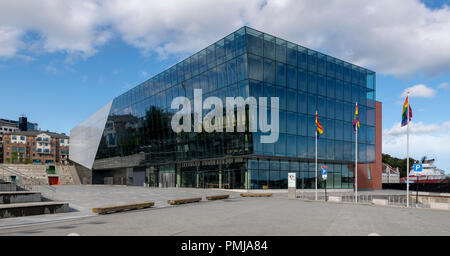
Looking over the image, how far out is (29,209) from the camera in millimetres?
19859

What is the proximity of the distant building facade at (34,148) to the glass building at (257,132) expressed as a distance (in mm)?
100503

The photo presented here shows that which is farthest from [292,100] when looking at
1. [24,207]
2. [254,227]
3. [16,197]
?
[24,207]

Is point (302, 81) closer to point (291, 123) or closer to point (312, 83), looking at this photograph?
point (312, 83)

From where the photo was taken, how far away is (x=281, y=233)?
13250 mm

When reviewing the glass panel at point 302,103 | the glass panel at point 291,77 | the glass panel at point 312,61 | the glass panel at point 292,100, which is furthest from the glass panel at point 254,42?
the glass panel at point 312,61

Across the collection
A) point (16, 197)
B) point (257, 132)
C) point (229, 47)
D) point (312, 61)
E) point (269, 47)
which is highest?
point (269, 47)

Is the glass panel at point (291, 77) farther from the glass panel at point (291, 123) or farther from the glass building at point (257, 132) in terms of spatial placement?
the glass panel at point (291, 123)

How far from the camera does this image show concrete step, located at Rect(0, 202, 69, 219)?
1883 centimetres

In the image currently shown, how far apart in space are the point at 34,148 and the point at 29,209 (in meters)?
147

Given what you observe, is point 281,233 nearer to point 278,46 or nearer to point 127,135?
point 278,46

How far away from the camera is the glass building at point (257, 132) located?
43375 mm
